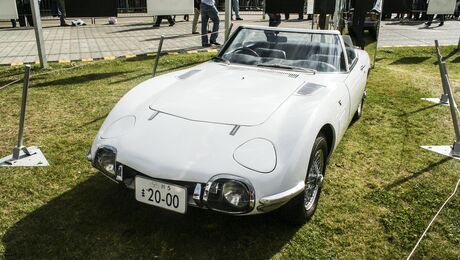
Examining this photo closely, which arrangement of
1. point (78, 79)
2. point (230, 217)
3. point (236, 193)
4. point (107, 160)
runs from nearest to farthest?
point (236, 193) → point (107, 160) → point (230, 217) → point (78, 79)

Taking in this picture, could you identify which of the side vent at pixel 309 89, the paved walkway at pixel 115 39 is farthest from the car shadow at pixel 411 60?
the side vent at pixel 309 89

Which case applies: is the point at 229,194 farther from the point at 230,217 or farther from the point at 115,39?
the point at 115,39

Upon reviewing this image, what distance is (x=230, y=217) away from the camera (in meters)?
2.92

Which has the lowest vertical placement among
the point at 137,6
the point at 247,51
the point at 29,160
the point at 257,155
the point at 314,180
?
the point at 29,160

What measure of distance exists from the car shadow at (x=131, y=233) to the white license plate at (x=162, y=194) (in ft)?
1.18

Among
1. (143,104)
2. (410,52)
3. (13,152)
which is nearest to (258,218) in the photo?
(143,104)

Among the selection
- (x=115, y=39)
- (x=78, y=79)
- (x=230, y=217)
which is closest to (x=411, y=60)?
(x=78, y=79)

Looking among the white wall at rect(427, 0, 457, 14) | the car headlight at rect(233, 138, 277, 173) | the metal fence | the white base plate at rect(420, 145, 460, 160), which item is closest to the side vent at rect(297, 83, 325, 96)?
the car headlight at rect(233, 138, 277, 173)

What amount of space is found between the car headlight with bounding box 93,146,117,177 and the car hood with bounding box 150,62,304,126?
1.59 feet

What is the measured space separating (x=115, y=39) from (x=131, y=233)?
9045mm

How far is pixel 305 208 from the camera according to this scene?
285 cm

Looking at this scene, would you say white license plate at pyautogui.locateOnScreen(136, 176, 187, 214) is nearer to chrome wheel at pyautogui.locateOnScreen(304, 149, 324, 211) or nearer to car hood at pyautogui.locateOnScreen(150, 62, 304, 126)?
car hood at pyautogui.locateOnScreen(150, 62, 304, 126)

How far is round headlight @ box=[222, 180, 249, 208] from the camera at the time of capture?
228cm

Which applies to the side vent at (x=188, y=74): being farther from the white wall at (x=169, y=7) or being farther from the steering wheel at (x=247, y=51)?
the white wall at (x=169, y=7)
